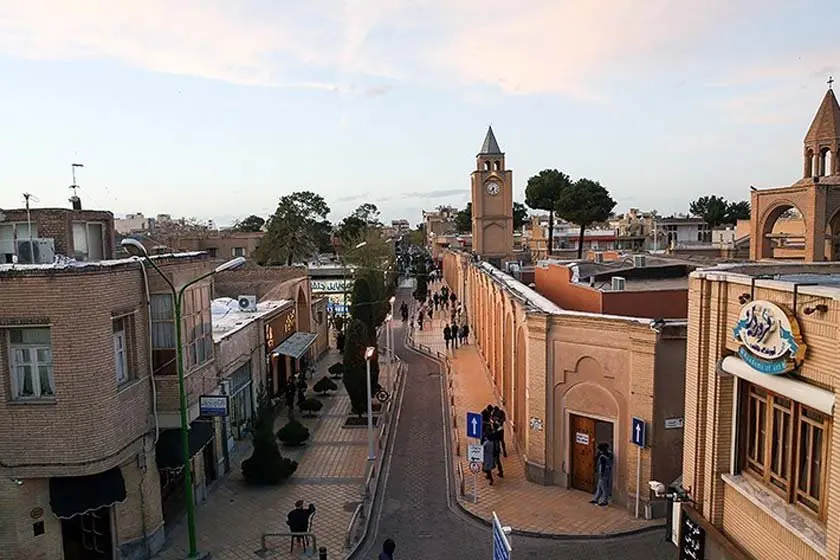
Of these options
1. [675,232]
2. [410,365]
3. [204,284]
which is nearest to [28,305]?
[204,284]

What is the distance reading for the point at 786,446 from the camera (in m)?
8.14

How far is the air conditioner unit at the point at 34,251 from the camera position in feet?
42.5

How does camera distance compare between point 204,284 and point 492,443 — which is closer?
point 204,284

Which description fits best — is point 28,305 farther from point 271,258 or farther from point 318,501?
point 271,258

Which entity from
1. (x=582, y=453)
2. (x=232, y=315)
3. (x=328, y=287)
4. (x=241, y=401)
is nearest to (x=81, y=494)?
(x=241, y=401)

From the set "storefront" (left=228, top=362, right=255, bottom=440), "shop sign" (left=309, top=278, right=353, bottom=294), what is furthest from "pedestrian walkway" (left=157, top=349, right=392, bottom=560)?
"shop sign" (left=309, top=278, right=353, bottom=294)

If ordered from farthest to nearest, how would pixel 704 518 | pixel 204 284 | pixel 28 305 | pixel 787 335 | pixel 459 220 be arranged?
pixel 459 220 < pixel 204 284 < pixel 28 305 < pixel 704 518 < pixel 787 335

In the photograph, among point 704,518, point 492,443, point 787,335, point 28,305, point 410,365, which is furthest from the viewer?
point 410,365

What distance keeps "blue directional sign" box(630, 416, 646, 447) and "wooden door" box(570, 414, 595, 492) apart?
4.82 ft

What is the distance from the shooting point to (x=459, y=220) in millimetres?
101500

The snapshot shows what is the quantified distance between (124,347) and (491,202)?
42.4 m

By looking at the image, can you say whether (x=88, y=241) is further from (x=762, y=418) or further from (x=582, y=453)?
(x=762, y=418)

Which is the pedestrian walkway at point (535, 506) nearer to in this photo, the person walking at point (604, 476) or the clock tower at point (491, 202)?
the person walking at point (604, 476)

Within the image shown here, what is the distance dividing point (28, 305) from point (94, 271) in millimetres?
1236
